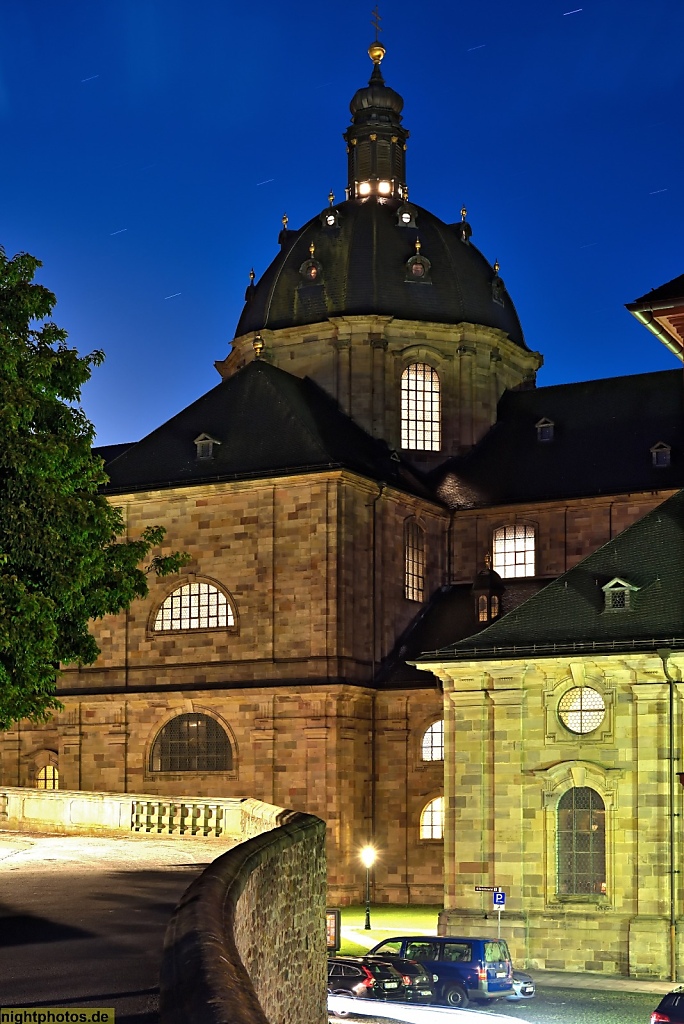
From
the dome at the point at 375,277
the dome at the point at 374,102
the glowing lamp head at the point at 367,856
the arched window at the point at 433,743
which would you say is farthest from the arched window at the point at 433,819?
the dome at the point at 374,102

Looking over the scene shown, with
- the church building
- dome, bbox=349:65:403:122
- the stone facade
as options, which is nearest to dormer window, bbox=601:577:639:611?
the stone facade

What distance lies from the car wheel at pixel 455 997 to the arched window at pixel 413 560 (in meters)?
23.0

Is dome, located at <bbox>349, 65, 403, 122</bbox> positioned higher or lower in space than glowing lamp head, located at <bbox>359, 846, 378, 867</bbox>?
higher

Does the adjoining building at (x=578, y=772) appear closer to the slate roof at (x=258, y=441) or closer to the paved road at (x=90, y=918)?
the paved road at (x=90, y=918)

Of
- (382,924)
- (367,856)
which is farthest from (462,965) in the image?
(367,856)

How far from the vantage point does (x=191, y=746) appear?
56.5m

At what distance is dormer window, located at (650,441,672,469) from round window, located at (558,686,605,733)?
1722cm

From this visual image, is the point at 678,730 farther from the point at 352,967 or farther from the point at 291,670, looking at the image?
the point at 291,670

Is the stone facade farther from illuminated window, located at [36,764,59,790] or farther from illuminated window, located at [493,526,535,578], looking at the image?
illuminated window, located at [36,764,59,790]

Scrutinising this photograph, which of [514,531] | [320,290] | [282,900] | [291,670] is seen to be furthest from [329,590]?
[282,900]

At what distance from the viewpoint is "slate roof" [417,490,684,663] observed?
42969mm

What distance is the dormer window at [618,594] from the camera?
145 ft

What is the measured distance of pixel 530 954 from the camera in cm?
4241

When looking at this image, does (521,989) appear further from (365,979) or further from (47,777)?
(47,777)
